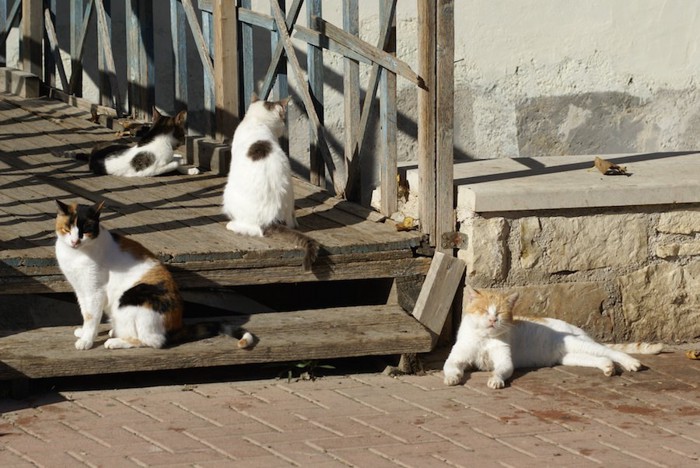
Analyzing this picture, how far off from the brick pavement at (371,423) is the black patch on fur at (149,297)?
1.37 feet

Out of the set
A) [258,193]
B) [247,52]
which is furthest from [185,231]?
[247,52]

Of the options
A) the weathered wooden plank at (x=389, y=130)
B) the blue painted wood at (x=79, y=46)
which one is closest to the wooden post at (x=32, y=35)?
the blue painted wood at (x=79, y=46)

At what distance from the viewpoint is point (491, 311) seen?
627 centimetres

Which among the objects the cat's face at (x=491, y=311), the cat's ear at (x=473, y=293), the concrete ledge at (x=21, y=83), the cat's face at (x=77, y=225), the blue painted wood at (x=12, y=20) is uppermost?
the blue painted wood at (x=12, y=20)

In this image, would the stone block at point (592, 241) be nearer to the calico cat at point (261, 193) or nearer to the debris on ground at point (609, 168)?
the debris on ground at point (609, 168)

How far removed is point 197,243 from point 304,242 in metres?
0.57

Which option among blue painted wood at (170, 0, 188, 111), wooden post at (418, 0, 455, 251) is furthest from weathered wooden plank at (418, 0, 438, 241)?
blue painted wood at (170, 0, 188, 111)

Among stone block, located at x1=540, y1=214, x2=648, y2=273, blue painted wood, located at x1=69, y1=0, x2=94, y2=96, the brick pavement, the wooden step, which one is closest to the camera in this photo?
the brick pavement

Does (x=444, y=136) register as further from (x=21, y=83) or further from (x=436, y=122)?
(x=21, y=83)

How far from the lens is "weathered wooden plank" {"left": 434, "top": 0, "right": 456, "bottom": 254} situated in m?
6.71

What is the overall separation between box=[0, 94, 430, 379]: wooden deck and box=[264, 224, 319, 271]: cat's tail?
55 mm

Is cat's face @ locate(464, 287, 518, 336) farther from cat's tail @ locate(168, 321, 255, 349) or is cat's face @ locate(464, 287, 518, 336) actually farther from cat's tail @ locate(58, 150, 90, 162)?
cat's tail @ locate(58, 150, 90, 162)

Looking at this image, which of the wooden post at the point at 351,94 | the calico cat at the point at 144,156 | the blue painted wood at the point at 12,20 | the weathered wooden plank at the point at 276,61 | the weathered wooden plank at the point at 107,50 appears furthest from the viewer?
the blue painted wood at the point at 12,20

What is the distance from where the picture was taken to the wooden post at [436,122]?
668 centimetres
